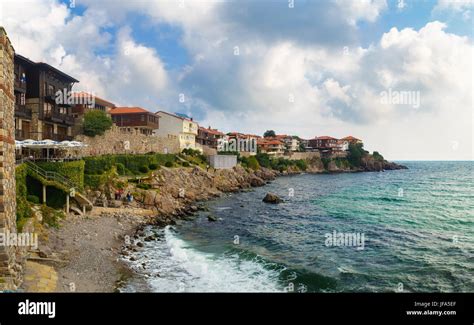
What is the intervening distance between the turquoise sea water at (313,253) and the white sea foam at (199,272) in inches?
2.2

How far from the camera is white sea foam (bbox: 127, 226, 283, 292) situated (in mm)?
16312

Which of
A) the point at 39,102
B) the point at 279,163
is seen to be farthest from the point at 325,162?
the point at 39,102

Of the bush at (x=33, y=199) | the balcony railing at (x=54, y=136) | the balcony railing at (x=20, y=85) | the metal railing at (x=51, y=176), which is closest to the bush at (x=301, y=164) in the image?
the balcony railing at (x=54, y=136)

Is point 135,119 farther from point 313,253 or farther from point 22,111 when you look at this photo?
point 313,253

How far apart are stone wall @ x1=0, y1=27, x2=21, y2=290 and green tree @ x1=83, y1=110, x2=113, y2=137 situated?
34.3 metres

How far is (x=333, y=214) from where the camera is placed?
37.7m

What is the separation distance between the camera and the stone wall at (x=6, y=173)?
1099 centimetres

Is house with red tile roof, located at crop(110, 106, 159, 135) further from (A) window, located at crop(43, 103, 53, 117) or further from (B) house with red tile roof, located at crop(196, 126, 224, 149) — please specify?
(B) house with red tile roof, located at crop(196, 126, 224, 149)

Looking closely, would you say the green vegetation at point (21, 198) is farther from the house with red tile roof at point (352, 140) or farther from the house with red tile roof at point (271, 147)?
the house with red tile roof at point (352, 140)

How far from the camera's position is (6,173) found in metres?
11.5

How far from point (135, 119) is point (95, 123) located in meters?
18.1

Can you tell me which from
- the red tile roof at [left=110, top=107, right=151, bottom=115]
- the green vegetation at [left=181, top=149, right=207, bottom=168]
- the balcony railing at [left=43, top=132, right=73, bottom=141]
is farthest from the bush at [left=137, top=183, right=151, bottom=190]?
the red tile roof at [left=110, top=107, right=151, bottom=115]
